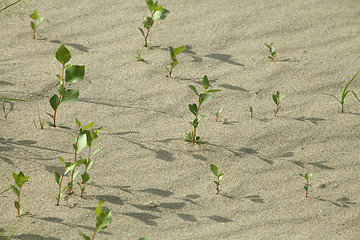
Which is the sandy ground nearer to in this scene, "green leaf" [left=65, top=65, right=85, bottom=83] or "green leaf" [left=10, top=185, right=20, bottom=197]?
"green leaf" [left=10, top=185, right=20, bottom=197]

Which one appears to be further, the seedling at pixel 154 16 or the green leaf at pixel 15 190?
the seedling at pixel 154 16

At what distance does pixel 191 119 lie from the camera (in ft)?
12.2

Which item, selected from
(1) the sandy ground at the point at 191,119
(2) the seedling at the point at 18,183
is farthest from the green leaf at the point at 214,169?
(2) the seedling at the point at 18,183

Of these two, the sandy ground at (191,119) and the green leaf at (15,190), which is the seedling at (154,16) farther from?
the green leaf at (15,190)

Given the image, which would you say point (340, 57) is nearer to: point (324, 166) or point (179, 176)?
point (324, 166)

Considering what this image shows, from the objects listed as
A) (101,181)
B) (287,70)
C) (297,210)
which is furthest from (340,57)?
(101,181)

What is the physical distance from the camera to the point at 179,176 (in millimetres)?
3264

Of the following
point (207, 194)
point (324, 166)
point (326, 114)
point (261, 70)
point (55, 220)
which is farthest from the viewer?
point (261, 70)

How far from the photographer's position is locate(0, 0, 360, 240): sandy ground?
299 cm

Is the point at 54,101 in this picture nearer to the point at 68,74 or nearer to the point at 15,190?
the point at 68,74

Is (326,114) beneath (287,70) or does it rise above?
beneath

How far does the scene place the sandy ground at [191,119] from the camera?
299cm

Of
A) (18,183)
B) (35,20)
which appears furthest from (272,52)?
(18,183)

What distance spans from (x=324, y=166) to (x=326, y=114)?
1.87 ft
